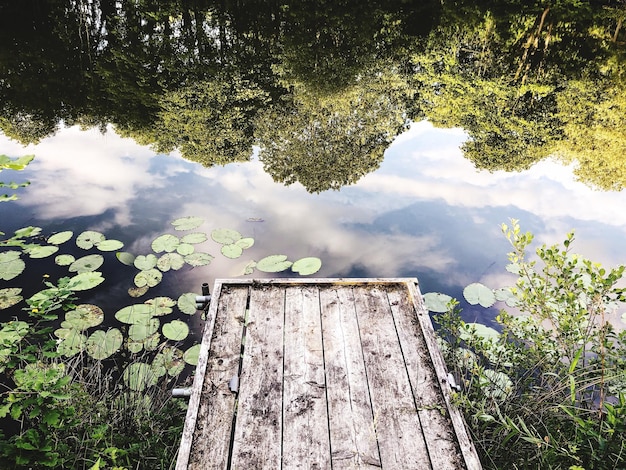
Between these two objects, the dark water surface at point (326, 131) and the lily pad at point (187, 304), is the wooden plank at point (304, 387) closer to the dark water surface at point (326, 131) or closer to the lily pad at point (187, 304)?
the lily pad at point (187, 304)

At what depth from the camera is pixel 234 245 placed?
15.7ft

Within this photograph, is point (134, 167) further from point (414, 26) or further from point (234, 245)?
point (414, 26)

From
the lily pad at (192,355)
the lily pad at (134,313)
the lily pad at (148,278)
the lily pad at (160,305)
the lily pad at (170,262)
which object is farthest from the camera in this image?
the lily pad at (170,262)

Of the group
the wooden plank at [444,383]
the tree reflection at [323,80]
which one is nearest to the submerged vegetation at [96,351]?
the wooden plank at [444,383]

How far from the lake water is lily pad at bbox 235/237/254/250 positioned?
0.32 ft

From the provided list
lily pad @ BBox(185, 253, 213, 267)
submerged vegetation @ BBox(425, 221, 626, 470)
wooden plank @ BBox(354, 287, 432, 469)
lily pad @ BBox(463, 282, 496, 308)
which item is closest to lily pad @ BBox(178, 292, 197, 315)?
lily pad @ BBox(185, 253, 213, 267)

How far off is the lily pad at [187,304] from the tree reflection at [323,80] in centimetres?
302

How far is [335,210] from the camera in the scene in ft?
19.4

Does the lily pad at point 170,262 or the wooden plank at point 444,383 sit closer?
the wooden plank at point 444,383

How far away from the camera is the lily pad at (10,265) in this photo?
155 inches

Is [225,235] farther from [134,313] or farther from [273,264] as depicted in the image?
[134,313]

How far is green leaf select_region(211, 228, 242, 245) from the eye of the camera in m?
4.84

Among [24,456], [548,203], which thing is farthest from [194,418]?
[548,203]

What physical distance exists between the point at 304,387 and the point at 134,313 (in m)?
2.17
